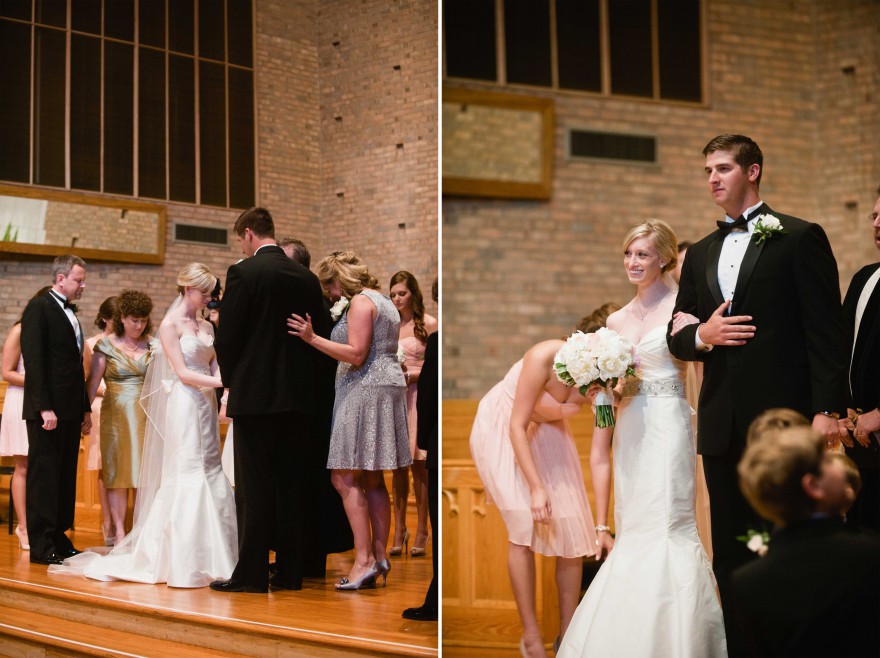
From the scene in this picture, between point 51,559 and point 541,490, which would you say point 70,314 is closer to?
point 51,559

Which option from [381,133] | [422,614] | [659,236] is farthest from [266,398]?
[659,236]

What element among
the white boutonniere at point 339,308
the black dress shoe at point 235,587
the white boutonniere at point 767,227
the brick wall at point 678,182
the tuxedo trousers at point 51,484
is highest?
the brick wall at point 678,182

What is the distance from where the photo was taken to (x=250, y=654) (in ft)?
12.9

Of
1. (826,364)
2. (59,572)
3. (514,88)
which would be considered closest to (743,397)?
(826,364)

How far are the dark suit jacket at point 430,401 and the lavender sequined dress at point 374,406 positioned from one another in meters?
0.52

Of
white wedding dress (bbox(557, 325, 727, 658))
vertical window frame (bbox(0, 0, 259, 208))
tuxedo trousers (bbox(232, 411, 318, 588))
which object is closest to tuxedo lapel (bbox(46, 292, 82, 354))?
vertical window frame (bbox(0, 0, 259, 208))

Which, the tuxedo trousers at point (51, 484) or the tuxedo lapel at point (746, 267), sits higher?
the tuxedo lapel at point (746, 267)

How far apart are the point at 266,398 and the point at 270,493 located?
43 centimetres

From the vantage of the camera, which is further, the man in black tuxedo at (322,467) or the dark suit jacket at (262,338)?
the man in black tuxedo at (322,467)

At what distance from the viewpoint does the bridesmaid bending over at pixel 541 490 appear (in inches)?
135

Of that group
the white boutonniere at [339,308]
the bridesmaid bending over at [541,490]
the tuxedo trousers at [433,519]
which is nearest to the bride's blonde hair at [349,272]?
the white boutonniere at [339,308]

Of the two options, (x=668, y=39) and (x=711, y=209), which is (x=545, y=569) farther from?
(x=668, y=39)

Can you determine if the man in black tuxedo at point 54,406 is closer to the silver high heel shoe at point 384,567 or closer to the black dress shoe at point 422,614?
the silver high heel shoe at point 384,567

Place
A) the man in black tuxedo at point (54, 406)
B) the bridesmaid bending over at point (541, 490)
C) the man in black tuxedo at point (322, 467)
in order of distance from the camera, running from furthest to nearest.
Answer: the man in black tuxedo at point (54, 406)
the man in black tuxedo at point (322, 467)
the bridesmaid bending over at point (541, 490)
